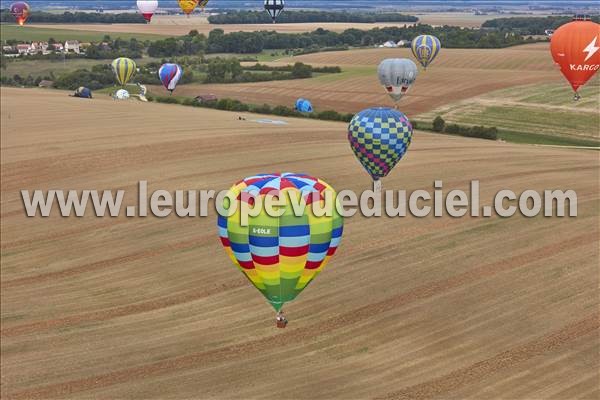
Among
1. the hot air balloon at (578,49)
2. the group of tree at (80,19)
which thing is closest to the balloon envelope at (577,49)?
the hot air balloon at (578,49)

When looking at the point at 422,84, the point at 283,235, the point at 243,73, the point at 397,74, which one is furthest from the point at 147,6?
the point at 283,235

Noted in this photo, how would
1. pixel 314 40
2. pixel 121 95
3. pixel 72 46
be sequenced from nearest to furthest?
pixel 121 95, pixel 72 46, pixel 314 40

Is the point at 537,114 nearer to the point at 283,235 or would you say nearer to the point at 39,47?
the point at 283,235

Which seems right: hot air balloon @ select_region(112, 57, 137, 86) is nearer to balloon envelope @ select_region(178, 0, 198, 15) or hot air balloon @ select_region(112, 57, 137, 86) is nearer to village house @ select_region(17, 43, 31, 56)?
balloon envelope @ select_region(178, 0, 198, 15)

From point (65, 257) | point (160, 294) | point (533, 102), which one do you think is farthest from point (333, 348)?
point (533, 102)

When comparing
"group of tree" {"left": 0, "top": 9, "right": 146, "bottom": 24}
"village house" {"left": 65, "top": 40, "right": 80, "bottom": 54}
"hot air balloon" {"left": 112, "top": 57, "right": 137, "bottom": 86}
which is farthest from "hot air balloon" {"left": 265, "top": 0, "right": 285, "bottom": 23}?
"group of tree" {"left": 0, "top": 9, "right": 146, "bottom": 24}

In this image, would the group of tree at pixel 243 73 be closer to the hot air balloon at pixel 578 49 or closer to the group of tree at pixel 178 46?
the group of tree at pixel 178 46

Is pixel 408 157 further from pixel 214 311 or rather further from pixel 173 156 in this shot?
pixel 214 311
